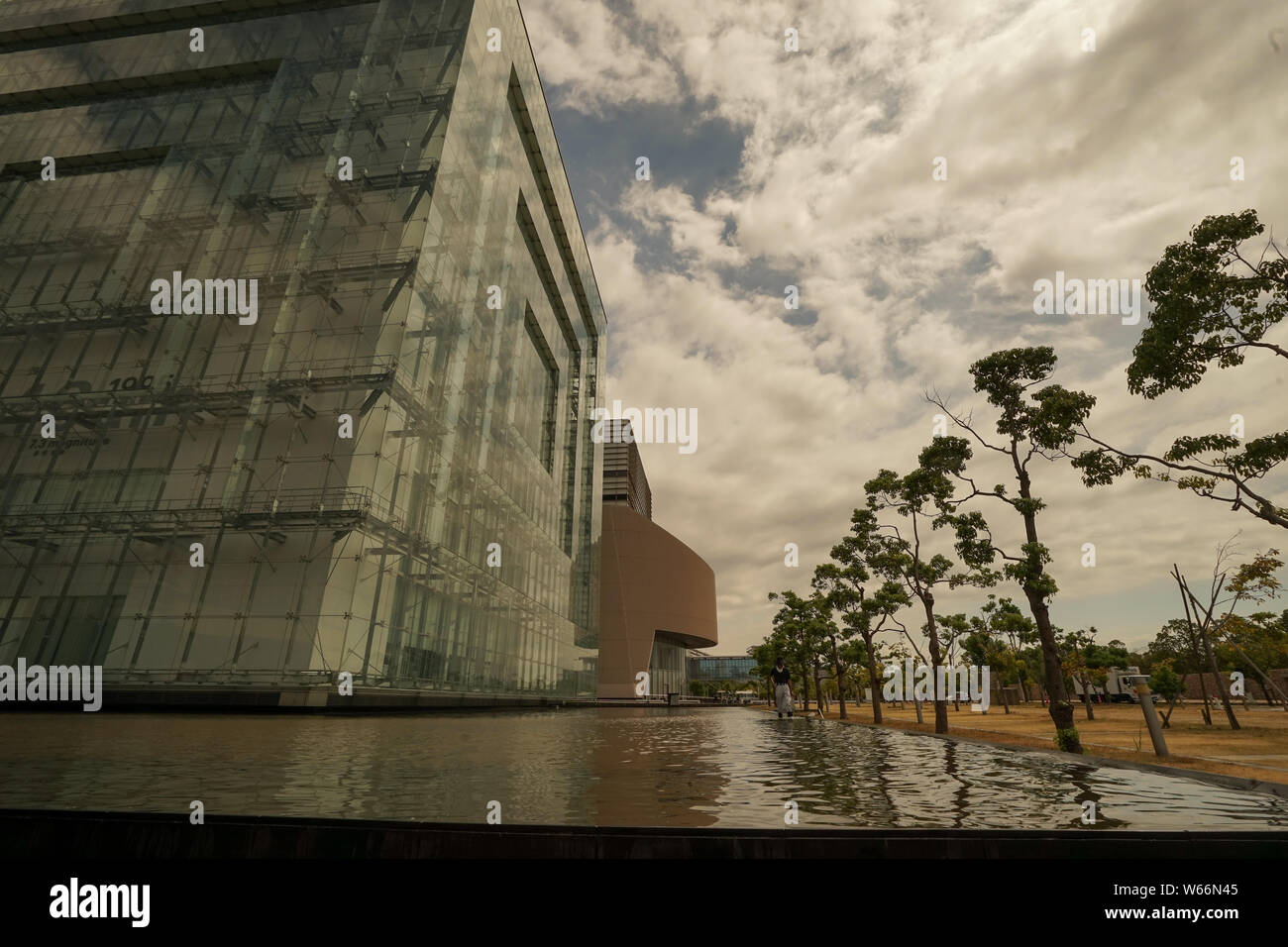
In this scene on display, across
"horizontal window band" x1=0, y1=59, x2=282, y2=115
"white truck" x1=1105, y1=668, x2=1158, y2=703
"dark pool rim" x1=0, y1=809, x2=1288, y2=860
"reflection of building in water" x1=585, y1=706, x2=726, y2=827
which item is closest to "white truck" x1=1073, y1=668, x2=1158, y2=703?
"white truck" x1=1105, y1=668, x2=1158, y2=703

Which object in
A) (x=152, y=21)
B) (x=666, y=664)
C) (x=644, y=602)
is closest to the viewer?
(x=152, y=21)

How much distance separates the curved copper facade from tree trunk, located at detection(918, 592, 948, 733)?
167 ft

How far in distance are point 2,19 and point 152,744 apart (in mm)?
51300

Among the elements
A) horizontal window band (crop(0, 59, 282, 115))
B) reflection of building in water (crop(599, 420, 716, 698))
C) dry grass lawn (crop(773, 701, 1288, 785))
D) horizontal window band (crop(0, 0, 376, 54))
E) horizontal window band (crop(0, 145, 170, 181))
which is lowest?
dry grass lawn (crop(773, 701, 1288, 785))

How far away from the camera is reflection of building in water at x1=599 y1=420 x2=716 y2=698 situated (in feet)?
244

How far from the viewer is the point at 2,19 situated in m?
36.4

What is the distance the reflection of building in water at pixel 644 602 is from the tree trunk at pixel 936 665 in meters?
50.5

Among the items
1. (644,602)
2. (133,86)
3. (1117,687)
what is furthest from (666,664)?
(133,86)

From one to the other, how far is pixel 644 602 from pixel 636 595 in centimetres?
135

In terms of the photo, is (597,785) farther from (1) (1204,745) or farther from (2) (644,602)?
(2) (644,602)

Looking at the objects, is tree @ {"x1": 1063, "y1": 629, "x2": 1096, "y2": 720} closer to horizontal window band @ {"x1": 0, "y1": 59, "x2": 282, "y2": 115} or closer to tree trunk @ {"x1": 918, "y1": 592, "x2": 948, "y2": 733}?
tree trunk @ {"x1": 918, "y1": 592, "x2": 948, "y2": 733}

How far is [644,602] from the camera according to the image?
7669 centimetres
